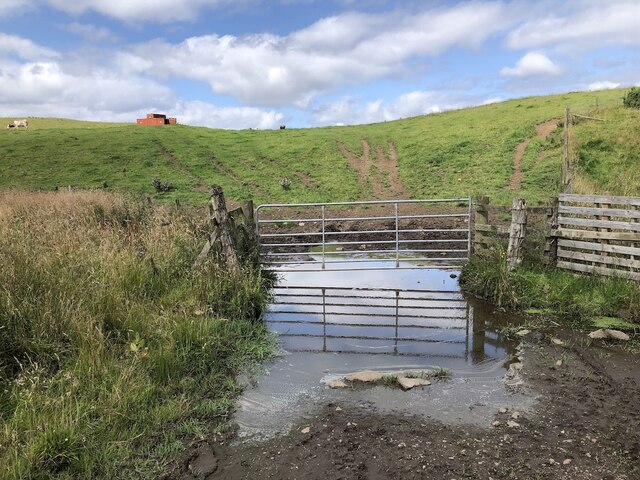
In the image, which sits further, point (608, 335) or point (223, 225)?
point (223, 225)

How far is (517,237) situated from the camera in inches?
380

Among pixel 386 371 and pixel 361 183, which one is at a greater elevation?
pixel 361 183

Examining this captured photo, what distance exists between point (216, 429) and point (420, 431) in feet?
6.82

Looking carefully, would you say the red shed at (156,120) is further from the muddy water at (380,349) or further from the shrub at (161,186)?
the muddy water at (380,349)

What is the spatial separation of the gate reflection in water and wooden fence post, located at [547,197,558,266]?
2.08 meters

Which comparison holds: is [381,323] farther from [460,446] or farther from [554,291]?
[460,446]

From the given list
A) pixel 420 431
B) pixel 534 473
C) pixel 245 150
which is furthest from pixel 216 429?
pixel 245 150

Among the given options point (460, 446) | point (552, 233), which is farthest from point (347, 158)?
point (460, 446)

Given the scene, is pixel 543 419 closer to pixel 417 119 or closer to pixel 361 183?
pixel 361 183

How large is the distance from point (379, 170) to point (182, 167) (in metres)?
12.1

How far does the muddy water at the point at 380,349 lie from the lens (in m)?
5.30

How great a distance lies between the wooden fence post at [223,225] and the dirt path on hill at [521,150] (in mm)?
16452

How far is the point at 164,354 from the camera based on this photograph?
225 inches

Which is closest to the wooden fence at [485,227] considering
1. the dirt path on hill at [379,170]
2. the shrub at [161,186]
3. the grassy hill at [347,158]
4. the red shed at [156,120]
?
the grassy hill at [347,158]
